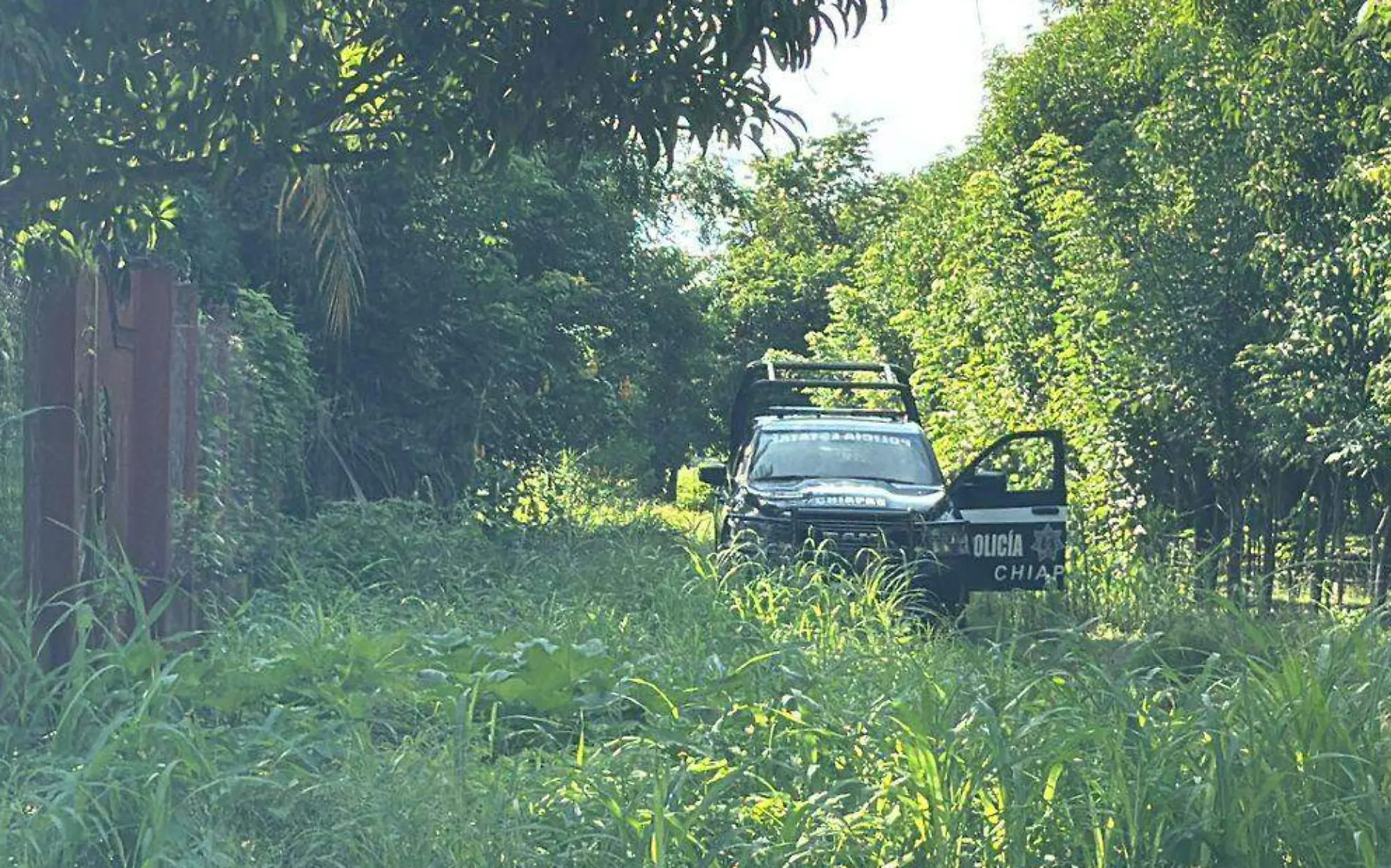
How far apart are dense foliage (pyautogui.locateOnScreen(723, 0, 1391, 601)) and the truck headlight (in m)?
2.19

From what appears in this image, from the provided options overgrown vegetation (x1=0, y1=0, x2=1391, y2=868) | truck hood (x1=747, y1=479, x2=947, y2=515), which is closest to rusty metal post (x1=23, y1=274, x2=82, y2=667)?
overgrown vegetation (x1=0, y1=0, x2=1391, y2=868)

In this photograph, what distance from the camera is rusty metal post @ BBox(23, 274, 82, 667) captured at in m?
6.36

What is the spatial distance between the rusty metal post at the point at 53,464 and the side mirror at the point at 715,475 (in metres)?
7.97

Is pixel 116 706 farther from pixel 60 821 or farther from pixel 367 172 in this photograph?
pixel 367 172

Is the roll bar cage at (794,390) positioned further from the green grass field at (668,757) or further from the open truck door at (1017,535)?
the green grass field at (668,757)

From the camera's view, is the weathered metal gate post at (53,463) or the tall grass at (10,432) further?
the weathered metal gate post at (53,463)

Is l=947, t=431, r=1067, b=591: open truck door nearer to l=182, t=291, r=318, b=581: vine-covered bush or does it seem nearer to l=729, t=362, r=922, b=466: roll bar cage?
l=729, t=362, r=922, b=466: roll bar cage

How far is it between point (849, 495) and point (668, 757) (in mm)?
6515

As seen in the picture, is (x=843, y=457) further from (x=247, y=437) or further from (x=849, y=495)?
(x=247, y=437)

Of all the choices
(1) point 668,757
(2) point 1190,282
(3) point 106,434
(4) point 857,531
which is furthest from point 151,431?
(2) point 1190,282

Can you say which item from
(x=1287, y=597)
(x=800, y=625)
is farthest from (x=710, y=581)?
(x=1287, y=597)

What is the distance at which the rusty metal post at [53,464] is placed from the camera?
250 inches

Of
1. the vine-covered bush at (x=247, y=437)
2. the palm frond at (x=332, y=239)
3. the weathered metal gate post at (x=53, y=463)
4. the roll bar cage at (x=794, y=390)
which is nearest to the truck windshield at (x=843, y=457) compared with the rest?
the roll bar cage at (x=794, y=390)

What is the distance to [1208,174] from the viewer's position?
13.5 m
